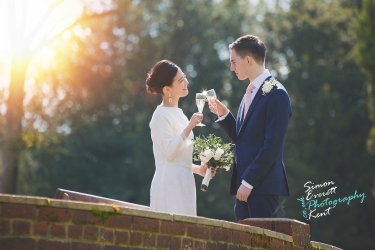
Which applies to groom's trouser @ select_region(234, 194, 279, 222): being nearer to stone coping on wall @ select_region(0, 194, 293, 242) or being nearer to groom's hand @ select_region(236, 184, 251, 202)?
groom's hand @ select_region(236, 184, 251, 202)

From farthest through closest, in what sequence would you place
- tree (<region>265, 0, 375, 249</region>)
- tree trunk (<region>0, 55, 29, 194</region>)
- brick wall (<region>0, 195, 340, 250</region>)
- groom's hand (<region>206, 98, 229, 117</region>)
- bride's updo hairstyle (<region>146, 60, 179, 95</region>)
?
tree (<region>265, 0, 375, 249</region>)
tree trunk (<region>0, 55, 29, 194</region>)
bride's updo hairstyle (<region>146, 60, 179, 95</region>)
groom's hand (<region>206, 98, 229, 117</region>)
brick wall (<region>0, 195, 340, 250</region>)

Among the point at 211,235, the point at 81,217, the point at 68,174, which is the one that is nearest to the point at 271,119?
the point at 211,235

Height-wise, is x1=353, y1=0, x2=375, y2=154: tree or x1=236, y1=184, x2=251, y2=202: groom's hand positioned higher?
x1=353, y1=0, x2=375, y2=154: tree

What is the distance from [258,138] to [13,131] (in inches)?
676

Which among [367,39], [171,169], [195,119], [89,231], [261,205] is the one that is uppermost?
[367,39]

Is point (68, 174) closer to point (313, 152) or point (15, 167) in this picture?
point (15, 167)

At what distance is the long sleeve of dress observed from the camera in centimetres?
641

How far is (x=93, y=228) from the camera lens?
4578 mm

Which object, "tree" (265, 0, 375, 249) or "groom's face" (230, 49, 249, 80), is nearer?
"groom's face" (230, 49, 249, 80)

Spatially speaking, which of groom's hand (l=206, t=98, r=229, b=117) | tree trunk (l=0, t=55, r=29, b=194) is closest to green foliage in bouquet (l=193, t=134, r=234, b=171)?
groom's hand (l=206, t=98, r=229, b=117)

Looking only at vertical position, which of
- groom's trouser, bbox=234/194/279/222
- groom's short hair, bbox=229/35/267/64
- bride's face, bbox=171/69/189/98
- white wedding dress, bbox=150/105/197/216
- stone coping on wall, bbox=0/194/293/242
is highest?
groom's short hair, bbox=229/35/267/64

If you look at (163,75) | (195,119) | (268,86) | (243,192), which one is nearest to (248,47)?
(268,86)

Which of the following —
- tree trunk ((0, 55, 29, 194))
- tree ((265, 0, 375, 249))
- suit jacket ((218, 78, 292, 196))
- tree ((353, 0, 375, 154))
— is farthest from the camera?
tree ((265, 0, 375, 249))

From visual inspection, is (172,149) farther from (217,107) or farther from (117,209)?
(117,209)
